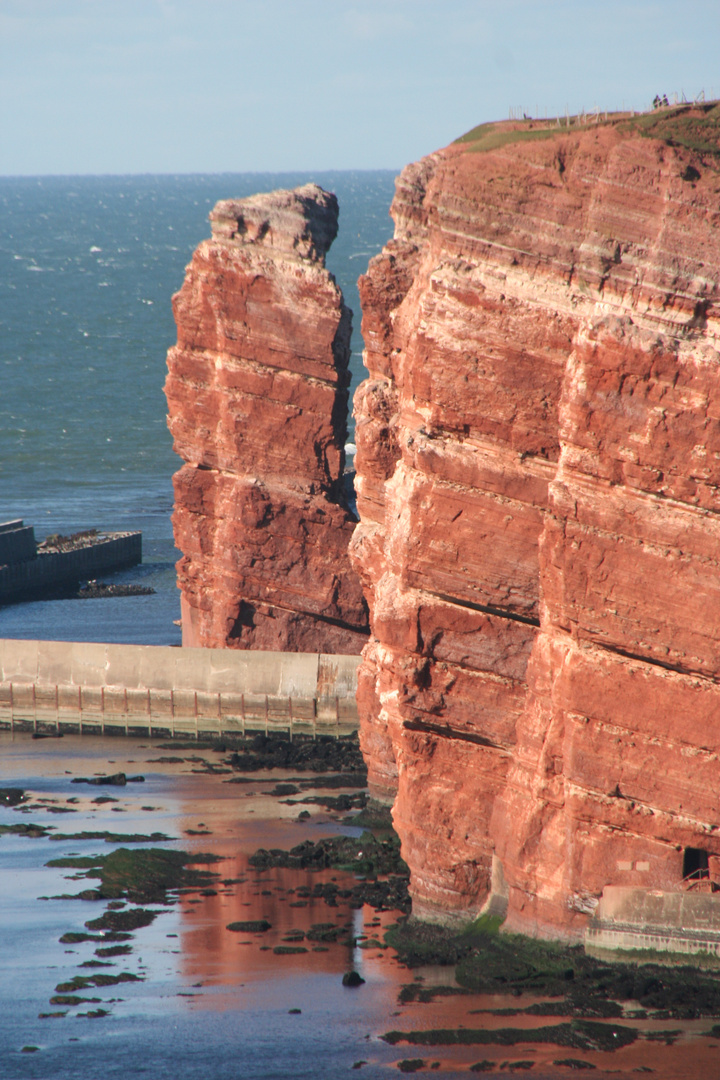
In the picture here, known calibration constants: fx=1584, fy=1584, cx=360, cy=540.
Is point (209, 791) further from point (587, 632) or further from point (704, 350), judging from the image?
point (704, 350)

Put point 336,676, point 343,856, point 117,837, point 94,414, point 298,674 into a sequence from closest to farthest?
1. point 343,856
2. point 117,837
3. point 336,676
4. point 298,674
5. point 94,414

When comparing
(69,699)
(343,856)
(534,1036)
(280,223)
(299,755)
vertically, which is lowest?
(299,755)

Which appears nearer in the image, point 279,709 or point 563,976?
point 563,976

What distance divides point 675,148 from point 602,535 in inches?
221

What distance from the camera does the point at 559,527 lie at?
23203 mm

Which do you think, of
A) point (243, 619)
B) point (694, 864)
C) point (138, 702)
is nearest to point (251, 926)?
point (694, 864)

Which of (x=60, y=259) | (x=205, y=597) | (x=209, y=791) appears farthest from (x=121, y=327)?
(x=209, y=791)

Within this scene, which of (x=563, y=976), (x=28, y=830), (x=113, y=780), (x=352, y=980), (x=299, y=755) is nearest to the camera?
(x=563, y=976)

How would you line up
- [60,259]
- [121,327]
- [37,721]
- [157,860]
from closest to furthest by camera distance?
1. [157,860]
2. [37,721]
3. [121,327]
4. [60,259]

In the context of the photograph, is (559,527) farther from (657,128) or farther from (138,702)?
(138,702)

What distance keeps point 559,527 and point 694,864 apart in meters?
5.36

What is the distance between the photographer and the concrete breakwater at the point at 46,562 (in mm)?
59344

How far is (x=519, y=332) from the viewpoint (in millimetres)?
24156

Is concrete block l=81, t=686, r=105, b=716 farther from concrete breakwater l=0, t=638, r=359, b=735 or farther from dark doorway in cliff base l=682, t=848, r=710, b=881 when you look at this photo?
dark doorway in cliff base l=682, t=848, r=710, b=881
